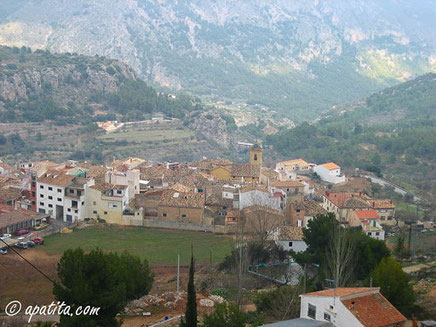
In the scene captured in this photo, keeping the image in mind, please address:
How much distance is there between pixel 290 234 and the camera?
2902 cm

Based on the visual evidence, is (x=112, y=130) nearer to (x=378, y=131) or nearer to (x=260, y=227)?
(x=378, y=131)

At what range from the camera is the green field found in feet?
94.6

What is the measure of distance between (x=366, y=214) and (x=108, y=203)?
48.0ft

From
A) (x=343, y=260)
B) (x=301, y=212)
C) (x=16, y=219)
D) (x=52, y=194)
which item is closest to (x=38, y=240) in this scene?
(x=16, y=219)

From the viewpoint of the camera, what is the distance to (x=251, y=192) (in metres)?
36.0

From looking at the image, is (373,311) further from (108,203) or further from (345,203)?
(345,203)

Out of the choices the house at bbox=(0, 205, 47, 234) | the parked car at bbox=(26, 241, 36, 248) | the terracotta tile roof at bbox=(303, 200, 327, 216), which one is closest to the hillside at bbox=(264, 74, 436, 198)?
the terracotta tile roof at bbox=(303, 200, 327, 216)

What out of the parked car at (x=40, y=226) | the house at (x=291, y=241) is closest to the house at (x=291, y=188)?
the house at (x=291, y=241)

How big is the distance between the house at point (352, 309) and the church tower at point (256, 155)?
101ft

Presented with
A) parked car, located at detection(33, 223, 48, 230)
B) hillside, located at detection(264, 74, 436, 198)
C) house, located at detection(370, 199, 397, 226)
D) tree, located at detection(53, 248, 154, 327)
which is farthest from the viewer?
hillside, located at detection(264, 74, 436, 198)

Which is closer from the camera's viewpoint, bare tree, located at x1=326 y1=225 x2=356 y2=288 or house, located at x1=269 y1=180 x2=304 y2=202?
bare tree, located at x1=326 y1=225 x2=356 y2=288

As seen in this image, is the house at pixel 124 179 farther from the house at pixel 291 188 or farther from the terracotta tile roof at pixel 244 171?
the terracotta tile roof at pixel 244 171

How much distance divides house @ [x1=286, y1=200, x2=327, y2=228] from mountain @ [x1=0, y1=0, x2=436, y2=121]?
8298cm

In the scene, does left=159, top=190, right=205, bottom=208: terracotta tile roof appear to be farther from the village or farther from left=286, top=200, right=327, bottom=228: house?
left=286, top=200, right=327, bottom=228: house
